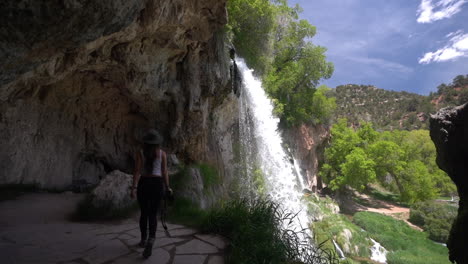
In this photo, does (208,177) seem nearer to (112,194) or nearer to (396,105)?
(112,194)

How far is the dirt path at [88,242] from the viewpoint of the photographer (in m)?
2.82

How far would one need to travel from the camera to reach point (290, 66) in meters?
19.3

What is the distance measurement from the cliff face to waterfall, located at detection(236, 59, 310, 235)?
2480 mm

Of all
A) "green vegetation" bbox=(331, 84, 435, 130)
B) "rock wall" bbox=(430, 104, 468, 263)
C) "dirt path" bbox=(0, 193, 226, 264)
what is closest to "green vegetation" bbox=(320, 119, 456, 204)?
"rock wall" bbox=(430, 104, 468, 263)

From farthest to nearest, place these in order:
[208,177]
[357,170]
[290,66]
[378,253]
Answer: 1. [357,170]
2. [290,66]
3. [378,253]
4. [208,177]

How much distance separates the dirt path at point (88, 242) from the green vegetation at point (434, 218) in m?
18.9

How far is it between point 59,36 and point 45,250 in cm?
262

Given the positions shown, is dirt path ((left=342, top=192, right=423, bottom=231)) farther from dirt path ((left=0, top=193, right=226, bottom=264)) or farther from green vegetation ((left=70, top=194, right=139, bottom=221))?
dirt path ((left=0, top=193, right=226, bottom=264))

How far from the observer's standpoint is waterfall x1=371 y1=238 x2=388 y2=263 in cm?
1286

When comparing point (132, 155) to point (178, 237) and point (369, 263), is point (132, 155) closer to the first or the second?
point (178, 237)

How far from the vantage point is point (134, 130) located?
876 centimetres

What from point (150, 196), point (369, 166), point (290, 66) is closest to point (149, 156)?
point (150, 196)

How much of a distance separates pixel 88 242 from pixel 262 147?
424 inches

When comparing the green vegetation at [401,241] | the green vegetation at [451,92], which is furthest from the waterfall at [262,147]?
the green vegetation at [451,92]
